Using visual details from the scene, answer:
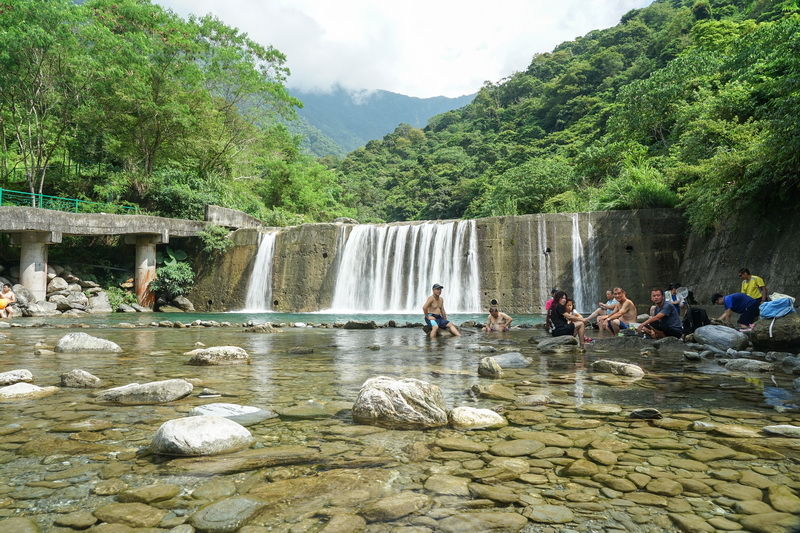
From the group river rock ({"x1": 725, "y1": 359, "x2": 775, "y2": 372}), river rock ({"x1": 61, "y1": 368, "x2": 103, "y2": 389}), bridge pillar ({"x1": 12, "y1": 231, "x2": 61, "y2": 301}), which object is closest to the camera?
river rock ({"x1": 61, "y1": 368, "x2": 103, "y2": 389})

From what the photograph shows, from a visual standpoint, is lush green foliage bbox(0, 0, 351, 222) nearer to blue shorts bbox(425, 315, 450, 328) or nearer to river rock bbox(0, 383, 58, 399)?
blue shorts bbox(425, 315, 450, 328)

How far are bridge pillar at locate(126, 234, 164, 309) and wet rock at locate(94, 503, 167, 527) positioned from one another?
20.9m

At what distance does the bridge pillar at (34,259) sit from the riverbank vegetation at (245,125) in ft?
19.2

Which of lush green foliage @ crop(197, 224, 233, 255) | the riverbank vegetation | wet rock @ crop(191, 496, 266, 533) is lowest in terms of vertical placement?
wet rock @ crop(191, 496, 266, 533)

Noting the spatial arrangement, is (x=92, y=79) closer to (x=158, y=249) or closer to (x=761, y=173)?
(x=158, y=249)

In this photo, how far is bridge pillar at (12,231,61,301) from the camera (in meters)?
17.1

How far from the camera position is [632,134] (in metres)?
23.8

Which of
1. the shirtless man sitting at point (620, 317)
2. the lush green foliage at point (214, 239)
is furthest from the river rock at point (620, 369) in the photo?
the lush green foliage at point (214, 239)

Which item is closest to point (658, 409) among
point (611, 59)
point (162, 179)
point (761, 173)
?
point (761, 173)

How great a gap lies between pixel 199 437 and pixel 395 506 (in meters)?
1.24

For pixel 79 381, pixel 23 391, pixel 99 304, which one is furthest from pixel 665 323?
pixel 99 304

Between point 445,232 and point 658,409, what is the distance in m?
15.8

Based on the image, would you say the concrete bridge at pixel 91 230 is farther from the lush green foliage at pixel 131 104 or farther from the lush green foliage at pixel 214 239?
the lush green foliage at pixel 131 104

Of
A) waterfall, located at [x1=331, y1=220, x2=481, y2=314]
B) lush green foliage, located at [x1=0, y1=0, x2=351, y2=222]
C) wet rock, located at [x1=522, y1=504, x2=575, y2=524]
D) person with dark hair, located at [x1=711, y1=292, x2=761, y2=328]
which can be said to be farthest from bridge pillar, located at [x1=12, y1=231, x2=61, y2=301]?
person with dark hair, located at [x1=711, y1=292, x2=761, y2=328]
